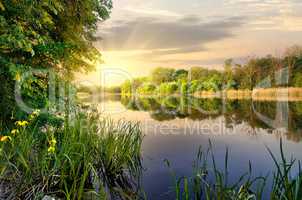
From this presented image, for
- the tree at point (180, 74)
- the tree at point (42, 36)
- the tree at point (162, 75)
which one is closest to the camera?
the tree at point (42, 36)

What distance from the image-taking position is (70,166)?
3467mm

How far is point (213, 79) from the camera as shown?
4769cm

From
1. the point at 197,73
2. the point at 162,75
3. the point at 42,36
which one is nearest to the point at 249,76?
the point at 197,73

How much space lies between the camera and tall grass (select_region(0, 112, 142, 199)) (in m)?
3.12

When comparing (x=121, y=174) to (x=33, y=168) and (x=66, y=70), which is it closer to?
(x=33, y=168)

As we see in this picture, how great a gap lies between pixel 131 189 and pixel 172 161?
2385 mm

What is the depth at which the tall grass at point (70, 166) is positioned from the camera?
312cm

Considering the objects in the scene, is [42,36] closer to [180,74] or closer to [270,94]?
[270,94]

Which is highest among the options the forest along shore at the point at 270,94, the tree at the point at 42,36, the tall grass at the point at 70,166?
the tree at the point at 42,36

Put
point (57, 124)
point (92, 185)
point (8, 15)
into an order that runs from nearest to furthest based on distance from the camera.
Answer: point (92, 185) < point (8, 15) < point (57, 124)

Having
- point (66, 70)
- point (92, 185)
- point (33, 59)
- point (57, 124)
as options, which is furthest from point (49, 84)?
point (92, 185)

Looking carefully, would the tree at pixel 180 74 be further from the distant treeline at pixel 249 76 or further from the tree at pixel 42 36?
the tree at pixel 42 36

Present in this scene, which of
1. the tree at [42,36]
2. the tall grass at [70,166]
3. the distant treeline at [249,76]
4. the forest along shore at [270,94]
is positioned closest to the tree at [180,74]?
the distant treeline at [249,76]

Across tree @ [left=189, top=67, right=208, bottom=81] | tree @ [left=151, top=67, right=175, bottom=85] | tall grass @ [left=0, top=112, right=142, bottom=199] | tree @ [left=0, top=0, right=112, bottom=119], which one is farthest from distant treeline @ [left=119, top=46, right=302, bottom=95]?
tall grass @ [left=0, top=112, right=142, bottom=199]
